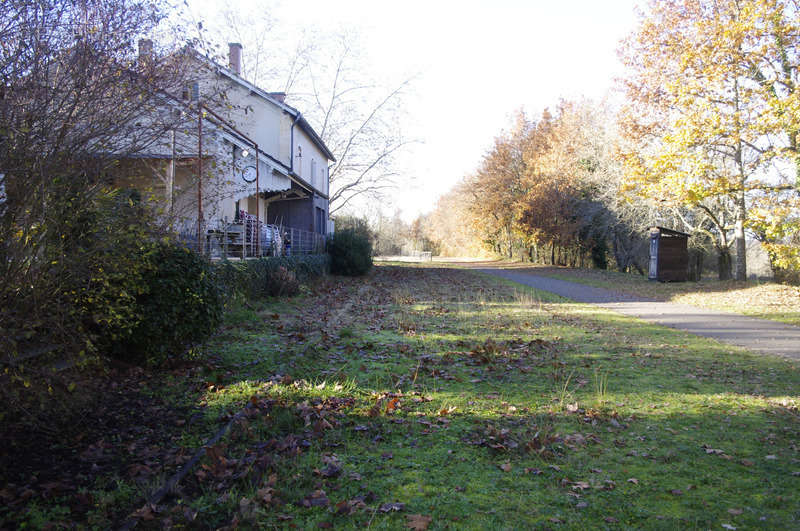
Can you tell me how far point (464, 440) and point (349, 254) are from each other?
808 inches

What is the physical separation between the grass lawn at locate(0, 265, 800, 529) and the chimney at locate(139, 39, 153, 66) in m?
3.27

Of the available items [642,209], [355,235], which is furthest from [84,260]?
[642,209]

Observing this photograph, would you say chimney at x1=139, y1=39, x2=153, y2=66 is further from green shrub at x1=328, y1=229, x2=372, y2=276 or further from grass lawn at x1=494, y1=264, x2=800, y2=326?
green shrub at x1=328, y1=229, x2=372, y2=276

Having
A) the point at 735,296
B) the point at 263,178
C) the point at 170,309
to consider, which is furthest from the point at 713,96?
the point at 170,309

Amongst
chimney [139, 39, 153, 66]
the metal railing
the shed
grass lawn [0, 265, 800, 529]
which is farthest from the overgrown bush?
the shed

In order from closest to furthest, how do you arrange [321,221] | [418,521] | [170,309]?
[418,521], [170,309], [321,221]

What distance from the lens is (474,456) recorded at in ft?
13.6

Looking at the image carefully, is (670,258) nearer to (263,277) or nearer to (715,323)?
(715,323)

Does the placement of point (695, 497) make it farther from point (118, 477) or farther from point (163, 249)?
point (163, 249)

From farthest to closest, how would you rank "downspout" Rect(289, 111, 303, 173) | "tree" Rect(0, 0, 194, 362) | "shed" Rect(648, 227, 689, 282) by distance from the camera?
"downspout" Rect(289, 111, 303, 173) < "shed" Rect(648, 227, 689, 282) < "tree" Rect(0, 0, 194, 362)

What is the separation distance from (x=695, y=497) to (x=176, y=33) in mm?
6627

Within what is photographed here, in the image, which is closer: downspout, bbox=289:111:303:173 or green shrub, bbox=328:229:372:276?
downspout, bbox=289:111:303:173

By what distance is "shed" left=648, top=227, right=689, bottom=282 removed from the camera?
22.0m

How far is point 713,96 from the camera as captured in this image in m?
16.9
